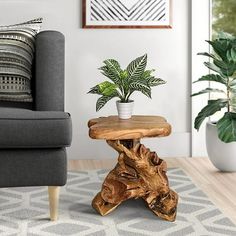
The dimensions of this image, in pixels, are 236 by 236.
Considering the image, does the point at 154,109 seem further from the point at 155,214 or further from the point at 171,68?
the point at 155,214

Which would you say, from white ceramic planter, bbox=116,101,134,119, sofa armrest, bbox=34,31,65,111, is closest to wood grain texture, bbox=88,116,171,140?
white ceramic planter, bbox=116,101,134,119

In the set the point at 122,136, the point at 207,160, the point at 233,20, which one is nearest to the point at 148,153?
the point at 122,136

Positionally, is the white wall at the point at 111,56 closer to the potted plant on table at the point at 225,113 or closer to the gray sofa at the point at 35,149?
the potted plant on table at the point at 225,113

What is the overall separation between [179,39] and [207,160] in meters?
0.94

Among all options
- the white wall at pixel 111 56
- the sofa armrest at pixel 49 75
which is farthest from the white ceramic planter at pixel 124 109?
the white wall at pixel 111 56

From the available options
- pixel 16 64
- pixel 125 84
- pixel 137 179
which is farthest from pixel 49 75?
pixel 137 179

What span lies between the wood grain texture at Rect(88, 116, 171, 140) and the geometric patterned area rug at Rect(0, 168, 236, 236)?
42 centimetres

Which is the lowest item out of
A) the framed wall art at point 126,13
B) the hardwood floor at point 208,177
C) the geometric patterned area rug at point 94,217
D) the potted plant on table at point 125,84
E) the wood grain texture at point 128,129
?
the geometric patterned area rug at point 94,217

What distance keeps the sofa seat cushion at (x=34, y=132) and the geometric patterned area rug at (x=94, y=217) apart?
1.28 ft

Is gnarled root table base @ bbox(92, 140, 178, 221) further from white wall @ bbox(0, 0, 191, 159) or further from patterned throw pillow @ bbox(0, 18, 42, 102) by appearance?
white wall @ bbox(0, 0, 191, 159)

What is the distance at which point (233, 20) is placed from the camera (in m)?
4.32

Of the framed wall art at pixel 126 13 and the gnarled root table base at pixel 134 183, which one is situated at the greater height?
the framed wall art at pixel 126 13

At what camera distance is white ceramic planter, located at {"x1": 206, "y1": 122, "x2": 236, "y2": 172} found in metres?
3.77

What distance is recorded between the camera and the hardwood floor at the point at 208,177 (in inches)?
123
